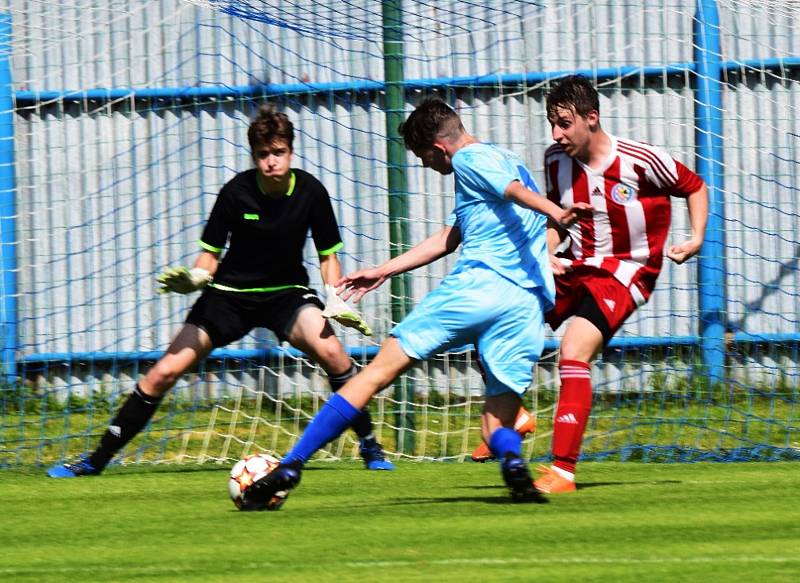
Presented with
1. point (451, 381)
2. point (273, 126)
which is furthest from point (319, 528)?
point (451, 381)

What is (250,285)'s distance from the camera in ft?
24.9

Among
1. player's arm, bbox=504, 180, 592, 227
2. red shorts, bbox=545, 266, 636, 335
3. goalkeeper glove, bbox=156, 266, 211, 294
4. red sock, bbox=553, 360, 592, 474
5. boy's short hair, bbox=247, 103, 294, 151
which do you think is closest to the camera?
player's arm, bbox=504, 180, 592, 227

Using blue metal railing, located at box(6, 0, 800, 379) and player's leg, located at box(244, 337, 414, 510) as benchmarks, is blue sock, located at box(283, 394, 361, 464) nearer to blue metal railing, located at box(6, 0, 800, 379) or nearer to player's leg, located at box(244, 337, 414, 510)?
player's leg, located at box(244, 337, 414, 510)

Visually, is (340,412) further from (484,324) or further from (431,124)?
(431,124)

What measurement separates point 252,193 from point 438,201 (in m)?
2.40

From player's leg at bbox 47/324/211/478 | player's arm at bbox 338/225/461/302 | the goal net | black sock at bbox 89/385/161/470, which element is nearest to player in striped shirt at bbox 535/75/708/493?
player's arm at bbox 338/225/461/302

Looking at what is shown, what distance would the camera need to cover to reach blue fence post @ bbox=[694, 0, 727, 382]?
374 inches

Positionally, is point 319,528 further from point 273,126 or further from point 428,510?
point 273,126

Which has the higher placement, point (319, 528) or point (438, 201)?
point (438, 201)

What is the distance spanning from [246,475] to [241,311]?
1695mm

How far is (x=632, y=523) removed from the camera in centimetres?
552

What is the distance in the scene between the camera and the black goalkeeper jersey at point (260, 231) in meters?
7.53

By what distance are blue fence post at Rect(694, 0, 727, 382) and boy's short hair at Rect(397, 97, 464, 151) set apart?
370cm

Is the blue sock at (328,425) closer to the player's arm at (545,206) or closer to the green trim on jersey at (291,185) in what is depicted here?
the player's arm at (545,206)
